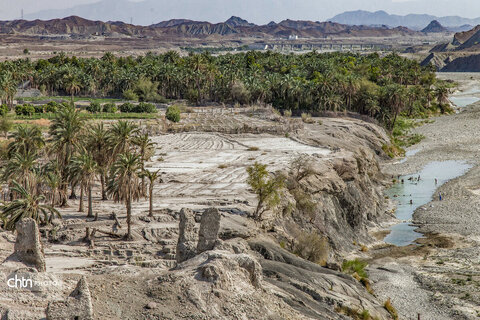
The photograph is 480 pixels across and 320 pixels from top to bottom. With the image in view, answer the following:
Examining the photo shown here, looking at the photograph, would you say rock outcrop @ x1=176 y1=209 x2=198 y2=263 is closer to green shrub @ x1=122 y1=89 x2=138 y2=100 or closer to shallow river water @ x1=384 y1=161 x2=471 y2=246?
shallow river water @ x1=384 y1=161 x2=471 y2=246

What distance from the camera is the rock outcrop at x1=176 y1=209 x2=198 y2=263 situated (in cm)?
3031

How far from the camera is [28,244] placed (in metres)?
23.8

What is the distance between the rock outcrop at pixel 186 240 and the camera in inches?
1193

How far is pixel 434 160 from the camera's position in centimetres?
8512

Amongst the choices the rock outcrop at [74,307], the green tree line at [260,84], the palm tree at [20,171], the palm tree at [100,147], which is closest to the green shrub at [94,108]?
the green tree line at [260,84]

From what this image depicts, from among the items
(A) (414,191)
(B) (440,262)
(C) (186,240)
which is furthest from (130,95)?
(C) (186,240)

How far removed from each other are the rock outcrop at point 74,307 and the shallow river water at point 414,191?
40.4 m

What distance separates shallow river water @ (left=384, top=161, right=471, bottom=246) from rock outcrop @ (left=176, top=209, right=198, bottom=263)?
96.3ft

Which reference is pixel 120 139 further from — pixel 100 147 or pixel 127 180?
pixel 127 180

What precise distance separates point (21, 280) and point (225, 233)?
851 inches

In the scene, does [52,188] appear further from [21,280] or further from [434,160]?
[434,160]

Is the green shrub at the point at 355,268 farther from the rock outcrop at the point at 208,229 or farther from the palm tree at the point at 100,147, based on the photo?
the palm tree at the point at 100,147

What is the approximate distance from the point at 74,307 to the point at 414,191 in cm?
5905

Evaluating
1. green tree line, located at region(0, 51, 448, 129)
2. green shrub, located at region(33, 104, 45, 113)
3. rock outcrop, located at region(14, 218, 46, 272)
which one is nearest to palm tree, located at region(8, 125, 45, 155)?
rock outcrop, located at region(14, 218, 46, 272)
